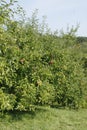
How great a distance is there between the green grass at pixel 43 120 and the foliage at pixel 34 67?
291 mm

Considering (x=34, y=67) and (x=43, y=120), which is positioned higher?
(x=34, y=67)

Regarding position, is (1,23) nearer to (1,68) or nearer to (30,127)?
(1,68)

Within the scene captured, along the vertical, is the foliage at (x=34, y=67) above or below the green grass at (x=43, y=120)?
above

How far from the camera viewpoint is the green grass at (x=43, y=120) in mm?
8570

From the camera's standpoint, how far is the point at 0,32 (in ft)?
23.4

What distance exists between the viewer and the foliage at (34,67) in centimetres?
835

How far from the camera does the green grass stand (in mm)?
8570

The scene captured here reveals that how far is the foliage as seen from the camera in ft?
27.4

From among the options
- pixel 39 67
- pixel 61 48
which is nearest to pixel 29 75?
pixel 39 67

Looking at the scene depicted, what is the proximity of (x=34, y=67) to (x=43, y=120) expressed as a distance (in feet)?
4.98

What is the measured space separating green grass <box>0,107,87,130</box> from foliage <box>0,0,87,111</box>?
0.29 m

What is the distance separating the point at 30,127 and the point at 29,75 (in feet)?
4.92

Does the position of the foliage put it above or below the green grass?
above

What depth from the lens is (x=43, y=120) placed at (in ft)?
30.4
